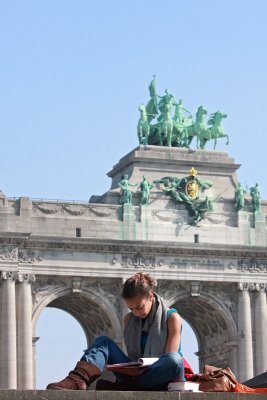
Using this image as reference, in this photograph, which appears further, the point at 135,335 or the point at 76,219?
the point at 76,219

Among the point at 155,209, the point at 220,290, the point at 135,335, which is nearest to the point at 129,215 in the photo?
the point at 155,209

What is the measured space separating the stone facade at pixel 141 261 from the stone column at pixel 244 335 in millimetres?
60

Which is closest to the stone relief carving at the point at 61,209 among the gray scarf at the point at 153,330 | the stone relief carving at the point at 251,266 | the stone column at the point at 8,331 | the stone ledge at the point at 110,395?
the stone column at the point at 8,331

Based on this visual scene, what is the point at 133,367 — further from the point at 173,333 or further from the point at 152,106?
the point at 152,106

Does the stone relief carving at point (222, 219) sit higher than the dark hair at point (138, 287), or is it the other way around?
the stone relief carving at point (222, 219)

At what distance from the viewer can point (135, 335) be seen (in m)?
15.0

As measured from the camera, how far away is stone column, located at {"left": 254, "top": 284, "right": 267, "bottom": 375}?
79438 millimetres

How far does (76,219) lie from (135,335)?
62184 mm

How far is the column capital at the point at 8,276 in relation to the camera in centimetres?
7438

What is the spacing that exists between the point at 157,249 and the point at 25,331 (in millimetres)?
9523

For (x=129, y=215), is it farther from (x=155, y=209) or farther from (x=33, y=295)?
(x=33, y=295)

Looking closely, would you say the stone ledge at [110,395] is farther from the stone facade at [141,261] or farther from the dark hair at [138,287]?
the stone facade at [141,261]

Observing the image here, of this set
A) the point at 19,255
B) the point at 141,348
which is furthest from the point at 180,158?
the point at 141,348

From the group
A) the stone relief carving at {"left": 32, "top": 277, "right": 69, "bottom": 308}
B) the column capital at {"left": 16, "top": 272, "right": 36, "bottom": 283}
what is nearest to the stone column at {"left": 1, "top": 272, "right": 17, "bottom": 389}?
the column capital at {"left": 16, "top": 272, "right": 36, "bottom": 283}
